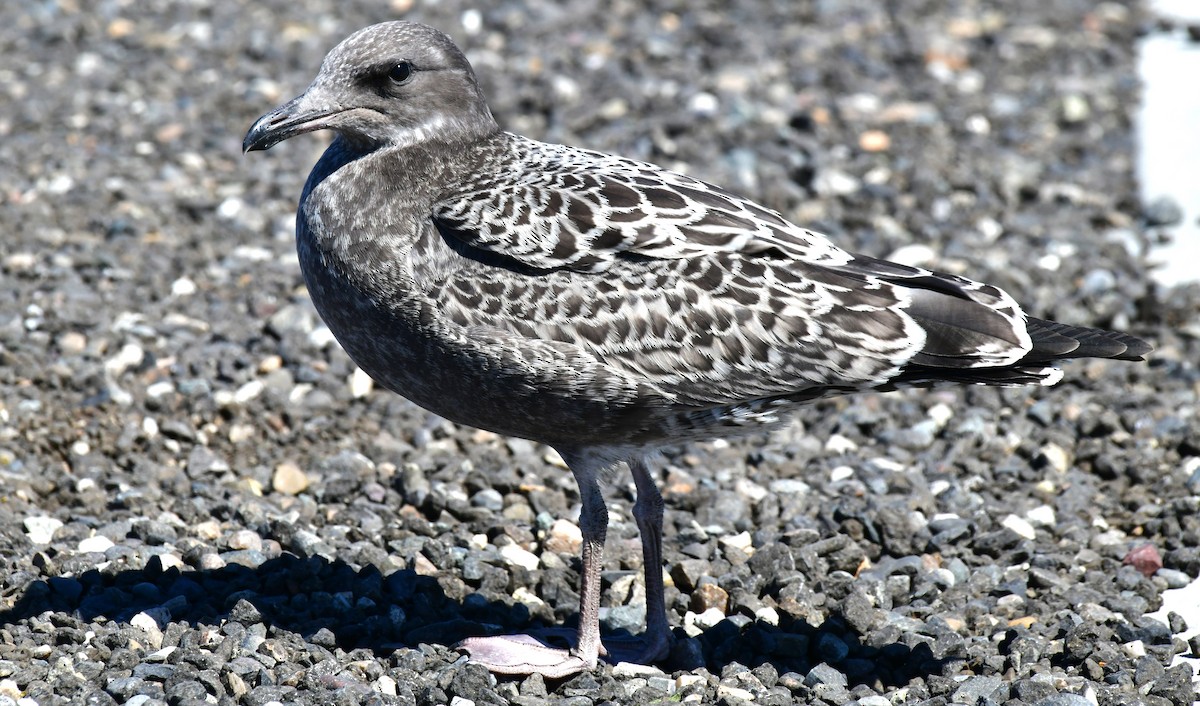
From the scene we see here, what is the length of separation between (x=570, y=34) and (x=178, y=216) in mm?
4066

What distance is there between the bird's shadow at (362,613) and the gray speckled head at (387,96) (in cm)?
175

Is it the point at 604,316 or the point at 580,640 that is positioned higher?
the point at 604,316

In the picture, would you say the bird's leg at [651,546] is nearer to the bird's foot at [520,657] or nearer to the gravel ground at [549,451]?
the gravel ground at [549,451]

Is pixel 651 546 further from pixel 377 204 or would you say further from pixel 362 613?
pixel 377 204

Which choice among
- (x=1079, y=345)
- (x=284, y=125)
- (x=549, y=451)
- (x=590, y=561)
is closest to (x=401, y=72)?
(x=284, y=125)

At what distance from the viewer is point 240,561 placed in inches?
235

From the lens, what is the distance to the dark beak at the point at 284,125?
557 centimetres

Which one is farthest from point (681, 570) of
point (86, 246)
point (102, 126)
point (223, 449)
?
point (102, 126)

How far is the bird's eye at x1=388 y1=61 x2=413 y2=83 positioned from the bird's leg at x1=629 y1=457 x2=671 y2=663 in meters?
1.78

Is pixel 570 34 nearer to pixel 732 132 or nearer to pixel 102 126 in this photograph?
pixel 732 132

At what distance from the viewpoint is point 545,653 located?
18.2 feet

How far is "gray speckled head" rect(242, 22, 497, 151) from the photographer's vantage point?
5.64 meters

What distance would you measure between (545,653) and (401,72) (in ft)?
7.69

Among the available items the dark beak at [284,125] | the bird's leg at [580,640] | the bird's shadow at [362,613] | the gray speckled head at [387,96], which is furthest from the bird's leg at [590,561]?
the dark beak at [284,125]
